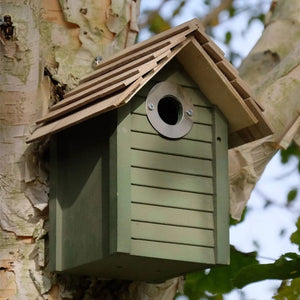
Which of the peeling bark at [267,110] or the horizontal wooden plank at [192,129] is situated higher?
the peeling bark at [267,110]

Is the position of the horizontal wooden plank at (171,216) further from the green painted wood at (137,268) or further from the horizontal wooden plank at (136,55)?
the horizontal wooden plank at (136,55)

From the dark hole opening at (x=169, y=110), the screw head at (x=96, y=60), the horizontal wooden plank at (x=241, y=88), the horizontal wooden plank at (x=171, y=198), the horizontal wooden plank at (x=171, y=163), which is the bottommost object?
the horizontal wooden plank at (x=171, y=198)

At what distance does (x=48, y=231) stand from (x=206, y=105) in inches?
25.2

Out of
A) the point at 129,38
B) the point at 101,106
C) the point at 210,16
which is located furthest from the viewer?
the point at 210,16

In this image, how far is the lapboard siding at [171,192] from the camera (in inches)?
127

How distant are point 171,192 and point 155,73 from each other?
36 centimetres

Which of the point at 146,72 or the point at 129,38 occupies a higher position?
the point at 129,38

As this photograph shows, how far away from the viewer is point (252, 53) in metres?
4.35

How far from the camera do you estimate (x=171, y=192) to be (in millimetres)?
3328

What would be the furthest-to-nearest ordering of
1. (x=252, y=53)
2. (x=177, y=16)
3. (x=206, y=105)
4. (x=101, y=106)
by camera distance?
1. (x=177, y=16)
2. (x=252, y=53)
3. (x=206, y=105)
4. (x=101, y=106)

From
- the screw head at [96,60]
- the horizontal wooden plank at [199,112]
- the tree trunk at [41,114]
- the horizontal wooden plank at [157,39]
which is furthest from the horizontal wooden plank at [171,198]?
the screw head at [96,60]

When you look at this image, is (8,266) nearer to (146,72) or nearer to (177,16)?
(146,72)

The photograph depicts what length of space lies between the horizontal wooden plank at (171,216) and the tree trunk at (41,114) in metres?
0.32

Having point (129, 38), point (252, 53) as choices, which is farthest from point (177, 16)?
point (129, 38)
